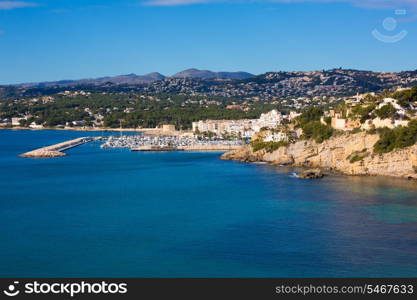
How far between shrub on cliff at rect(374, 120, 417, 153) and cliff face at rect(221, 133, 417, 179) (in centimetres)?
20

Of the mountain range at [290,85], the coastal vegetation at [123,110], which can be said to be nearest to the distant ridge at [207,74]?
the mountain range at [290,85]

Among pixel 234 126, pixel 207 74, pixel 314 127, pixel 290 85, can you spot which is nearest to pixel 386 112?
pixel 314 127

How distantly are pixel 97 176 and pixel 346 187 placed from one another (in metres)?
9.25

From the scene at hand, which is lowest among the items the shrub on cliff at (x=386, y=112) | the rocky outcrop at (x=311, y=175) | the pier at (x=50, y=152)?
the pier at (x=50, y=152)

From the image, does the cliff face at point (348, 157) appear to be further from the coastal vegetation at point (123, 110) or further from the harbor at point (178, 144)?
the coastal vegetation at point (123, 110)

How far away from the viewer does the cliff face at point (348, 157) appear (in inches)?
838

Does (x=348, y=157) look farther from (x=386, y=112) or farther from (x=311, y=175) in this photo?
(x=311, y=175)

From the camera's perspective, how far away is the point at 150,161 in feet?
102

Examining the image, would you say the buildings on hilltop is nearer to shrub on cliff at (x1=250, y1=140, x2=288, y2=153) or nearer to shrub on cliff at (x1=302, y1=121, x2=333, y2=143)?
shrub on cliff at (x1=250, y1=140, x2=288, y2=153)

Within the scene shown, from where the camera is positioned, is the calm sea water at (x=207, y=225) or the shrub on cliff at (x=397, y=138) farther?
the shrub on cliff at (x=397, y=138)

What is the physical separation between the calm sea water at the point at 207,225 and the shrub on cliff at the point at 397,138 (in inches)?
59.4

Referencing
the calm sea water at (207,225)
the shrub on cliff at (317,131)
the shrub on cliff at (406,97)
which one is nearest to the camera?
the calm sea water at (207,225)

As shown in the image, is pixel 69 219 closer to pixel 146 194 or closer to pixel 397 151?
pixel 146 194

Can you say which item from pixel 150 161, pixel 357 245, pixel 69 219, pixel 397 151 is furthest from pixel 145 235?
pixel 150 161
